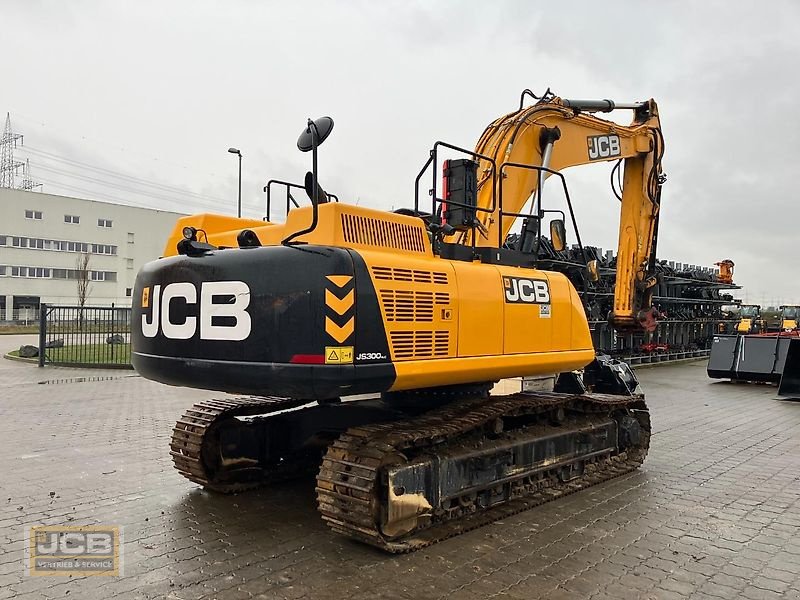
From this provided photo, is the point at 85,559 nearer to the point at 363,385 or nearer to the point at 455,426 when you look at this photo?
the point at 363,385

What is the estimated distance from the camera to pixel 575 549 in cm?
467

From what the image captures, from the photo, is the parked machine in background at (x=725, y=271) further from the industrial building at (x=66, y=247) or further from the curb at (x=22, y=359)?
the industrial building at (x=66, y=247)

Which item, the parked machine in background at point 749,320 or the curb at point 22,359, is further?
the parked machine in background at point 749,320

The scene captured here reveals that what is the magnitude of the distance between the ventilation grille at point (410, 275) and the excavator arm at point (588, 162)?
936 mm

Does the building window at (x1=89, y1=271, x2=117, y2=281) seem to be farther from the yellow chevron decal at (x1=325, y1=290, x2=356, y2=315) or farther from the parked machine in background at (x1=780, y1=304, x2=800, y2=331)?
the yellow chevron decal at (x1=325, y1=290, x2=356, y2=315)

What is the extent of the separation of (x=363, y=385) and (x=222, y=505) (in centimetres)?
214

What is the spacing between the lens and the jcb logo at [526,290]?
5.36 meters

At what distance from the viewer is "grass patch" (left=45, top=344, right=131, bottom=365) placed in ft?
57.1

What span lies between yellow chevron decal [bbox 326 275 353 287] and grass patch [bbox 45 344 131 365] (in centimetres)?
1417

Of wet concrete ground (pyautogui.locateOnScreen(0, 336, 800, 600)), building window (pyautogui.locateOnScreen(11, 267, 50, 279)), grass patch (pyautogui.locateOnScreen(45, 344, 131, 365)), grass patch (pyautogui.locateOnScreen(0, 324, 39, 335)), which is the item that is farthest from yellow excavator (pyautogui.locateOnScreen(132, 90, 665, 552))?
building window (pyautogui.locateOnScreen(11, 267, 50, 279))

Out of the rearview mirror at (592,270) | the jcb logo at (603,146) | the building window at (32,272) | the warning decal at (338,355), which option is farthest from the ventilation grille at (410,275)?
the building window at (32,272)

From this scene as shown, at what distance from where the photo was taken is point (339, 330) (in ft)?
13.7

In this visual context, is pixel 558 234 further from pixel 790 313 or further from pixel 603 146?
pixel 790 313

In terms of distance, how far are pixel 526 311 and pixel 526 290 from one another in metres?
0.18
